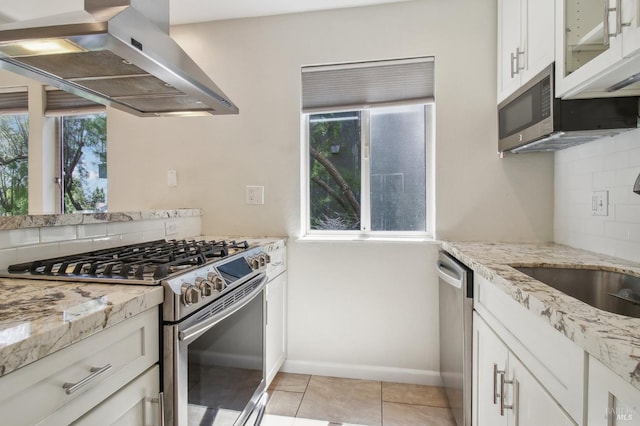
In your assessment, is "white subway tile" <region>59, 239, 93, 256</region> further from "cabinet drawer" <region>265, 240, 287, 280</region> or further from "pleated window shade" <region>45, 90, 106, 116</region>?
"pleated window shade" <region>45, 90, 106, 116</region>

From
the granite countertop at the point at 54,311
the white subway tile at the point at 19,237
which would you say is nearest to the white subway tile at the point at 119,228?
the white subway tile at the point at 19,237

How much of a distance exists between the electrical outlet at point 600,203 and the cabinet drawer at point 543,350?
0.75m

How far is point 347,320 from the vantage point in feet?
6.90

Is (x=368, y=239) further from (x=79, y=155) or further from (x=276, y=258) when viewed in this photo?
(x=79, y=155)

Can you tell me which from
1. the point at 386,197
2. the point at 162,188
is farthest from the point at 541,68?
the point at 162,188

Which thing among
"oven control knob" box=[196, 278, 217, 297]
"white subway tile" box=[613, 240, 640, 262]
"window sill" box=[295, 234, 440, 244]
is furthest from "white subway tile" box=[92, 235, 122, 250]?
"white subway tile" box=[613, 240, 640, 262]

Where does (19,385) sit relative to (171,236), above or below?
below

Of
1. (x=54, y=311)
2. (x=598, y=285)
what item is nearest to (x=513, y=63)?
(x=598, y=285)

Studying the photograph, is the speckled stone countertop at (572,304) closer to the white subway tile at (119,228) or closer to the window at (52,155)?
the white subway tile at (119,228)

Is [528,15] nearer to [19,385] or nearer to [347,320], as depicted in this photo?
[347,320]

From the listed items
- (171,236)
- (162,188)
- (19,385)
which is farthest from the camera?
(162,188)

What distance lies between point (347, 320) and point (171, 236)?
126 cm

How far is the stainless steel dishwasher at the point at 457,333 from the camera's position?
1427 mm

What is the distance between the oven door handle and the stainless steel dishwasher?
0.96 meters
